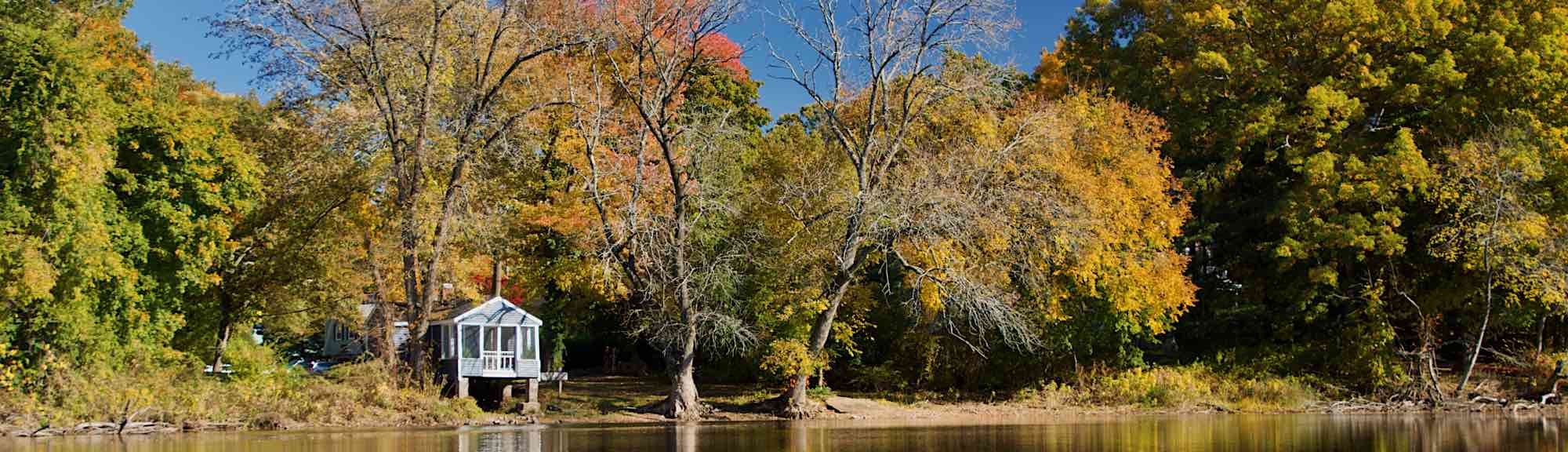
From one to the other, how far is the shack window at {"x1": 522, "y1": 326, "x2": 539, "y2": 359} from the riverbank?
123 cm

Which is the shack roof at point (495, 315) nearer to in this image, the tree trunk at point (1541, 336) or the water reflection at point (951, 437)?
the water reflection at point (951, 437)

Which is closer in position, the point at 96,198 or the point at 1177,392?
the point at 96,198

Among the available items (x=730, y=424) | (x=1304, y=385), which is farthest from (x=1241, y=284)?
(x=730, y=424)

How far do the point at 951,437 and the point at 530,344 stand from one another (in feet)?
54.1

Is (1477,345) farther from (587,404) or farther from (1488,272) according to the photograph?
(587,404)

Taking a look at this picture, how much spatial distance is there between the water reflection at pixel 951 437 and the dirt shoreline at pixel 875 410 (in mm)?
1745

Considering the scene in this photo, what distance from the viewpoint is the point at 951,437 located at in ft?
76.9

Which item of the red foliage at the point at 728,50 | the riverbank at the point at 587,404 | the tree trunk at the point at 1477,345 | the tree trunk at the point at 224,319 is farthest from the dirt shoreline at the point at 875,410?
the red foliage at the point at 728,50

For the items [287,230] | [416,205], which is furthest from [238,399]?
[287,230]

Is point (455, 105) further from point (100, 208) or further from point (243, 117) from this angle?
point (100, 208)

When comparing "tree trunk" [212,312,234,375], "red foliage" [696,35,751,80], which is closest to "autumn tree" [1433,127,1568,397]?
"red foliage" [696,35,751,80]

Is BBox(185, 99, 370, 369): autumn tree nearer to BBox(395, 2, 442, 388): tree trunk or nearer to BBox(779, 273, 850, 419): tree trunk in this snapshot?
BBox(395, 2, 442, 388): tree trunk

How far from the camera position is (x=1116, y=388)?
3562cm

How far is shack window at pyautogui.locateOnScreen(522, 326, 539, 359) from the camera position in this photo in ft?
120
